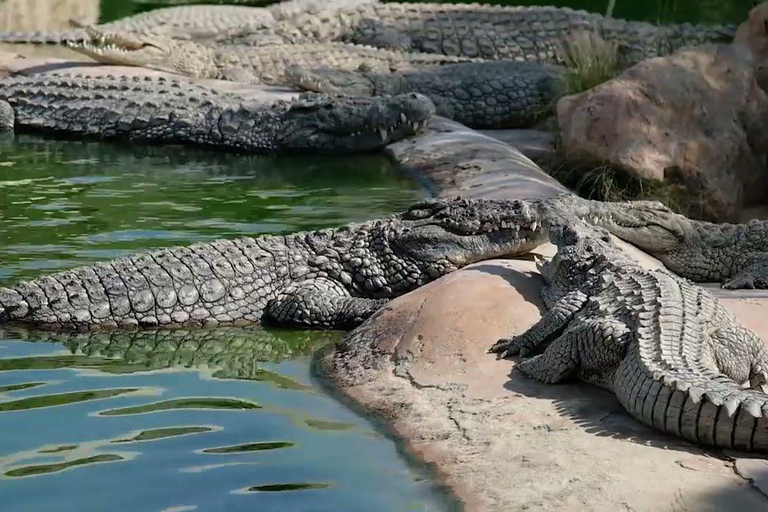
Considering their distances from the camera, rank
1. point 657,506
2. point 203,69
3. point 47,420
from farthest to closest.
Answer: point 203,69 < point 47,420 < point 657,506

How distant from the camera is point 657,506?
12.2ft

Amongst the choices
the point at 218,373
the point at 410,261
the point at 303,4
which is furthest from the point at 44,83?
the point at 218,373

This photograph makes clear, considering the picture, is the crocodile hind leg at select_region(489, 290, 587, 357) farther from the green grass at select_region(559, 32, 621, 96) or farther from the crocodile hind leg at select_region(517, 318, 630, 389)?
the green grass at select_region(559, 32, 621, 96)

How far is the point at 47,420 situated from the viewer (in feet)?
16.1

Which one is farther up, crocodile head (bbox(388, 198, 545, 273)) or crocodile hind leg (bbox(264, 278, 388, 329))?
crocodile head (bbox(388, 198, 545, 273))

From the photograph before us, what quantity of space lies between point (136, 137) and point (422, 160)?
3144 millimetres

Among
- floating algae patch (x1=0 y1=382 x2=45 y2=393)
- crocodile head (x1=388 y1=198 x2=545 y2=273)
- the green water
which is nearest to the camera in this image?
floating algae patch (x1=0 y1=382 x2=45 y2=393)

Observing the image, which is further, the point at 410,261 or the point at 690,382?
the point at 410,261

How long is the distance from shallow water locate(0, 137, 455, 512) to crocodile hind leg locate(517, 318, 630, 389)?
74cm

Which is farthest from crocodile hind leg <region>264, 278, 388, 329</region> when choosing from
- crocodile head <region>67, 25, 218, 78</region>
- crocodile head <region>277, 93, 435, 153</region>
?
crocodile head <region>67, 25, 218, 78</region>

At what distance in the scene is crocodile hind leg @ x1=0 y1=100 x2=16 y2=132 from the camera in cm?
1241

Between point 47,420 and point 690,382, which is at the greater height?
point 690,382

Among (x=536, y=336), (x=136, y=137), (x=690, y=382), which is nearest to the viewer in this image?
(x=690, y=382)

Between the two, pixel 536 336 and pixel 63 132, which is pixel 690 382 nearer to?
pixel 536 336
